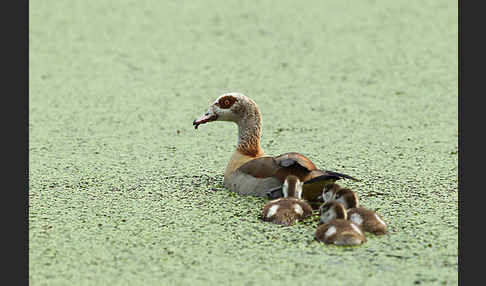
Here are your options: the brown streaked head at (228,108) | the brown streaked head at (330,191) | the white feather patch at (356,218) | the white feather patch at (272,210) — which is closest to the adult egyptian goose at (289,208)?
the white feather patch at (272,210)

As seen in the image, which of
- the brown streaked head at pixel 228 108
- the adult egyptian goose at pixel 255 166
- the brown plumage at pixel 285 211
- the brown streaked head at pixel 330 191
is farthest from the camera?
the brown streaked head at pixel 228 108

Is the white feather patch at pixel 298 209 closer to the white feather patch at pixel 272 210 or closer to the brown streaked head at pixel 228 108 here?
the white feather patch at pixel 272 210

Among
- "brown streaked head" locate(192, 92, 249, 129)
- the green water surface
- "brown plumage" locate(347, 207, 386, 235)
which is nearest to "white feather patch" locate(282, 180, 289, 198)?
the green water surface

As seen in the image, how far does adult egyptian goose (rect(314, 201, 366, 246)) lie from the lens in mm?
4289

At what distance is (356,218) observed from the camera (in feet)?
15.0

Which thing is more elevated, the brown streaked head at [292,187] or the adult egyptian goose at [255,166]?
the adult egyptian goose at [255,166]

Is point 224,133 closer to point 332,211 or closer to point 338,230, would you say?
point 332,211

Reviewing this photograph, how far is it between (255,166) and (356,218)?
0.92m

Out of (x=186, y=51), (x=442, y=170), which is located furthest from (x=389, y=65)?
(x=442, y=170)

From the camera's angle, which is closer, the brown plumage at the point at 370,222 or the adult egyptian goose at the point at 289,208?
the brown plumage at the point at 370,222

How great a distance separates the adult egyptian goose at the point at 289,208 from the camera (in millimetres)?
4648

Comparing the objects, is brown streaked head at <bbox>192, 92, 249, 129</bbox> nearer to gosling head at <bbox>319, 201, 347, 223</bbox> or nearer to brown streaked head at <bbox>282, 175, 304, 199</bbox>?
brown streaked head at <bbox>282, 175, 304, 199</bbox>

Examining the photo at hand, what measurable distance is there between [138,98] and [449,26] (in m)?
3.97

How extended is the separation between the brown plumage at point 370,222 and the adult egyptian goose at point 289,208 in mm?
317
